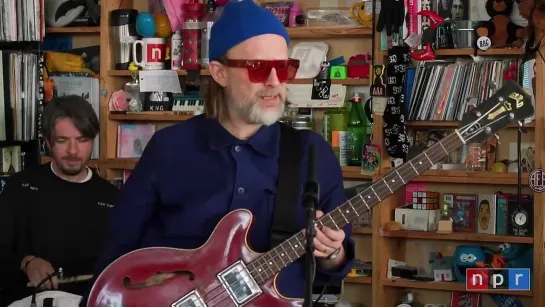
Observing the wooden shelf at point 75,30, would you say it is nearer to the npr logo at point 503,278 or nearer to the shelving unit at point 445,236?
the shelving unit at point 445,236

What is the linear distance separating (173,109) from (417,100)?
1.22 m

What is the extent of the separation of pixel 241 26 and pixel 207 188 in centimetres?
40

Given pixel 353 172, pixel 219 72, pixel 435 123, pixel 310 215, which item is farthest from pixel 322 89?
pixel 310 215

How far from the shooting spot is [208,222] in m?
2.28

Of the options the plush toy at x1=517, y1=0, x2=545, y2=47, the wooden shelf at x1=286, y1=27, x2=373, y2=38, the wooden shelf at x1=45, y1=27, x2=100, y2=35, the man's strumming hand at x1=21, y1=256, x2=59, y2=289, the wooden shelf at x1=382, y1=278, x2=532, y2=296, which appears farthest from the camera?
the wooden shelf at x1=45, y1=27, x2=100, y2=35

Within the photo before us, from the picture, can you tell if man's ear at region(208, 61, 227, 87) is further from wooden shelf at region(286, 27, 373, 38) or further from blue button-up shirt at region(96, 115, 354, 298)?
wooden shelf at region(286, 27, 373, 38)

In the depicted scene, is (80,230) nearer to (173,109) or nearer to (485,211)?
(173,109)

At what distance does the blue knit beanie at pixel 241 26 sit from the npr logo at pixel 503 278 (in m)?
1.56

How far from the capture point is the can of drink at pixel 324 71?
4391 millimetres

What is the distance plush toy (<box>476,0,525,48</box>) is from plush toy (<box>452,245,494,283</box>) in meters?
0.90

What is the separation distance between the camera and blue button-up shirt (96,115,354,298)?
2.28 m

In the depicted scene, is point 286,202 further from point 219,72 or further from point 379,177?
point 379,177

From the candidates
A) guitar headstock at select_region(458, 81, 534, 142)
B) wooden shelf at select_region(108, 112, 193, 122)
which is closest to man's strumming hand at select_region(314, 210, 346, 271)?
guitar headstock at select_region(458, 81, 534, 142)

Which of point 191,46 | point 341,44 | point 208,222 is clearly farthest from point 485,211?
point 208,222
